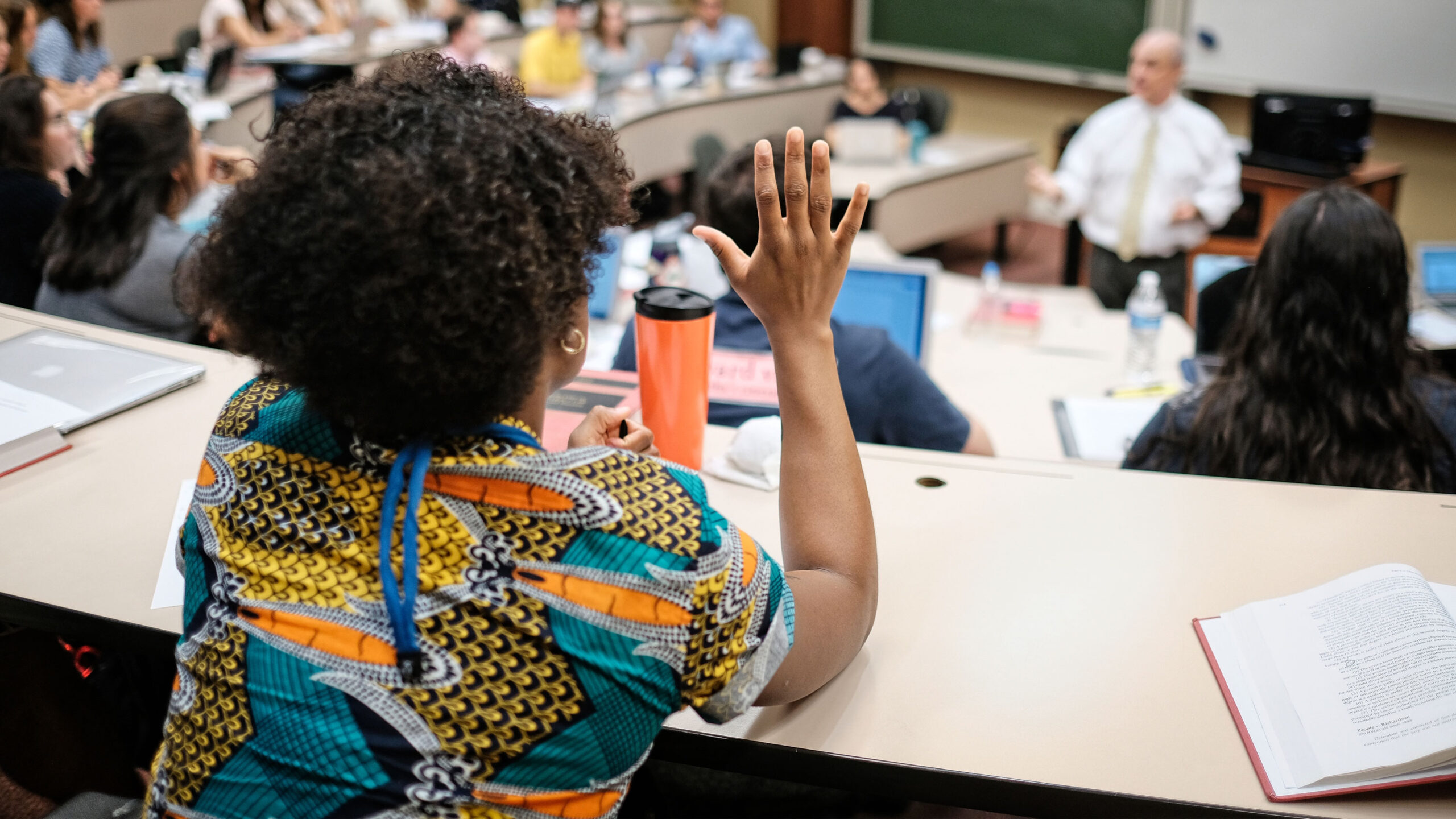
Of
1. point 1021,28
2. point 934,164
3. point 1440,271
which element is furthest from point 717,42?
point 1440,271

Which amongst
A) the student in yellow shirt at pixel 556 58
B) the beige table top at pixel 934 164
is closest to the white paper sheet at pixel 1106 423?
the beige table top at pixel 934 164

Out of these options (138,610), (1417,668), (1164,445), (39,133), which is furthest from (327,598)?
(39,133)

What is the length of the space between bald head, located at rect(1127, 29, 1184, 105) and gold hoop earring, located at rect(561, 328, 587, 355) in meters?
3.81

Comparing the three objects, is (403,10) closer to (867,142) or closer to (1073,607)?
(867,142)

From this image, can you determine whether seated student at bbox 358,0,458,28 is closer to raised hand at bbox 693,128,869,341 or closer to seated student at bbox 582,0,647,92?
seated student at bbox 582,0,647,92

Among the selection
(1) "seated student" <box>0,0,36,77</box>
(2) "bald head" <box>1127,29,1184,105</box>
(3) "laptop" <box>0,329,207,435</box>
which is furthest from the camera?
(2) "bald head" <box>1127,29,1184,105</box>

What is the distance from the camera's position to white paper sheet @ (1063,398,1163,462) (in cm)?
219

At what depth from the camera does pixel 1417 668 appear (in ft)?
3.11

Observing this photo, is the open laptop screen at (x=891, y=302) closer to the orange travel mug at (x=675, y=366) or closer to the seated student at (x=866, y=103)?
the orange travel mug at (x=675, y=366)

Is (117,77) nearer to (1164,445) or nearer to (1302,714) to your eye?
(1164,445)

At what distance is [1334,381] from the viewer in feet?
5.57

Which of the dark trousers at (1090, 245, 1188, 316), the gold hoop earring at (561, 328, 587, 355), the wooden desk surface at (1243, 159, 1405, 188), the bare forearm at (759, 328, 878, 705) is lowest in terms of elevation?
the dark trousers at (1090, 245, 1188, 316)

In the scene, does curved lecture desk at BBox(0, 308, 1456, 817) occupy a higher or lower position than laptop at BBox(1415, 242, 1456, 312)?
higher

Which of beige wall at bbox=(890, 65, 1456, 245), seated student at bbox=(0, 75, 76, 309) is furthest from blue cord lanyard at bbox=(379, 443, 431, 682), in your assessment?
beige wall at bbox=(890, 65, 1456, 245)
